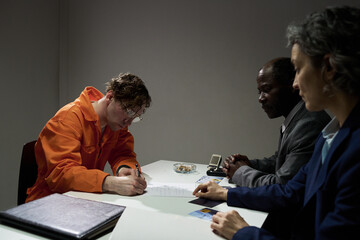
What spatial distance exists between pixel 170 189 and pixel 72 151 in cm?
57

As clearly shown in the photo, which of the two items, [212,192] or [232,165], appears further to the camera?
[232,165]

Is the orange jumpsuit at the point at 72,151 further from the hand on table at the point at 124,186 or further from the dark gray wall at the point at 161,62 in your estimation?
the dark gray wall at the point at 161,62

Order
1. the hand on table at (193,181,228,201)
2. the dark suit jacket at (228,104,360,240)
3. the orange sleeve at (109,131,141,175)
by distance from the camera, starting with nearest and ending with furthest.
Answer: the dark suit jacket at (228,104,360,240), the hand on table at (193,181,228,201), the orange sleeve at (109,131,141,175)

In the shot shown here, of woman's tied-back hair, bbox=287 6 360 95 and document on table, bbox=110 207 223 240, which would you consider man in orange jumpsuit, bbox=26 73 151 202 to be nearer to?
document on table, bbox=110 207 223 240

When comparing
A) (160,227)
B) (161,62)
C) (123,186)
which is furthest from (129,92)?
(161,62)

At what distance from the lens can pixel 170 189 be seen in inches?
63.2

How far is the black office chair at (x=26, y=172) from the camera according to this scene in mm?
1767

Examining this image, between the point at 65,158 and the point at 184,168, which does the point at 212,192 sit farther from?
the point at 65,158

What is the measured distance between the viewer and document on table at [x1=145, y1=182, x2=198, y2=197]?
152 cm

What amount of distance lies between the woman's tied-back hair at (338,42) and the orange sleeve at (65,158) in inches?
44.2

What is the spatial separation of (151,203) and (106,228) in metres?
0.34

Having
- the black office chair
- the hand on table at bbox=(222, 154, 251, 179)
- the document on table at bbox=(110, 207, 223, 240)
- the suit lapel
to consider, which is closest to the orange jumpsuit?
the black office chair

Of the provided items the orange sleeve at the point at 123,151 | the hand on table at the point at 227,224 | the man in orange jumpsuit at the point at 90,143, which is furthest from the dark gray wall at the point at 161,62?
the hand on table at the point at 227,224

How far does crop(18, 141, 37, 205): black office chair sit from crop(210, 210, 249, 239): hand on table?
4.08ft
